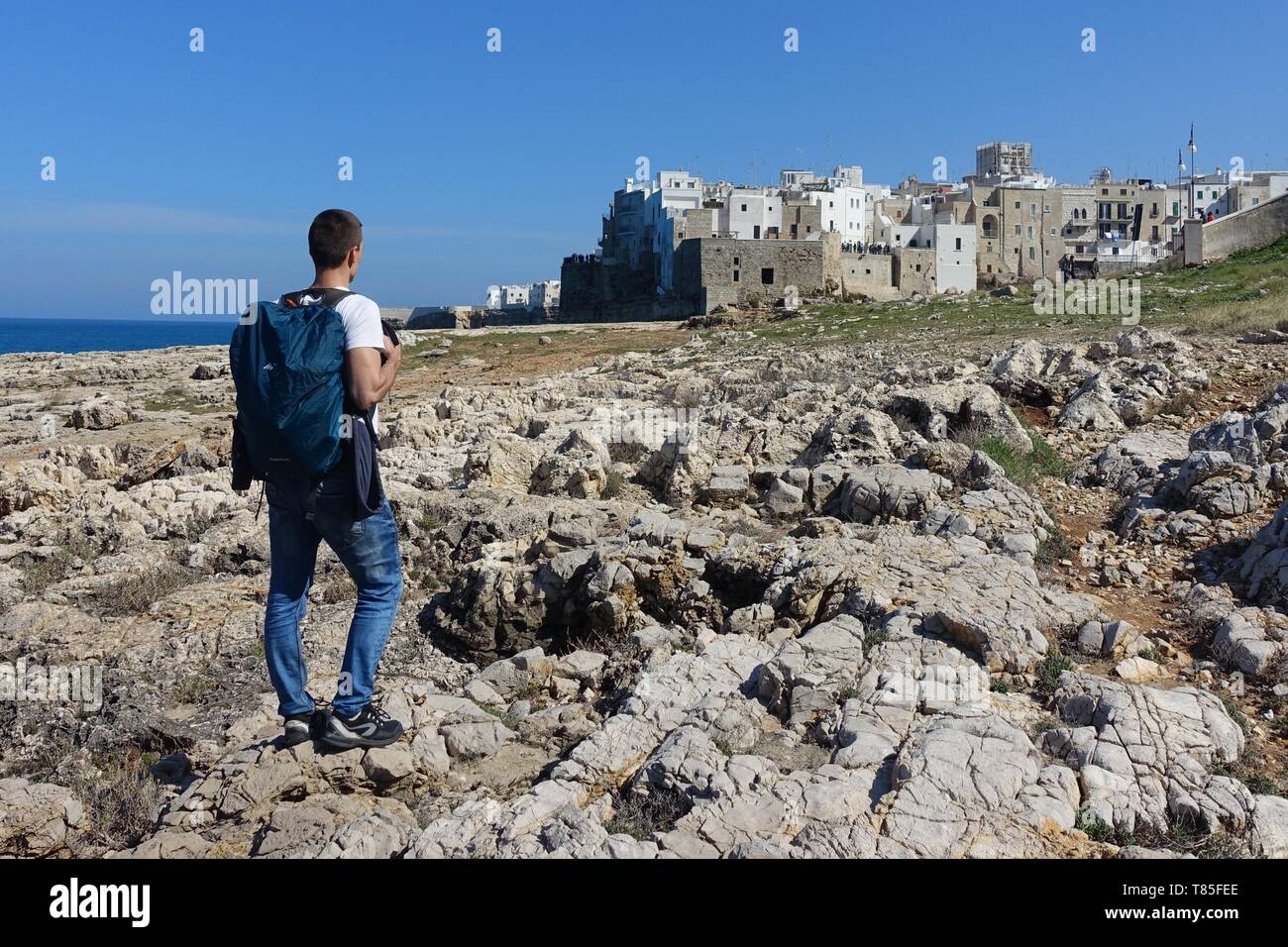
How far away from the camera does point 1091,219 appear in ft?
279

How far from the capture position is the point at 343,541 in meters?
4.03

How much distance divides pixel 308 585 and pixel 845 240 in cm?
7160

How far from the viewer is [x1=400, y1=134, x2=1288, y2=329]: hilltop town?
176 ft

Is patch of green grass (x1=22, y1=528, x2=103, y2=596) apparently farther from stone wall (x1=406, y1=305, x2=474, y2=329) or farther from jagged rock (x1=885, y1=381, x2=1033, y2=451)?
stone wall (x1=406, y1=305, x2=474, y2=329)

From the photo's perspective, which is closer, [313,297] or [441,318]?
[313,297]

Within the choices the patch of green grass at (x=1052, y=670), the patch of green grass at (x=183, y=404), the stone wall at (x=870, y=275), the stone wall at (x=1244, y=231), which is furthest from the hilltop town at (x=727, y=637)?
the stone wall at (x=870, y=275)

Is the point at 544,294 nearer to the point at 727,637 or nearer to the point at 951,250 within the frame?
the point at 951,250

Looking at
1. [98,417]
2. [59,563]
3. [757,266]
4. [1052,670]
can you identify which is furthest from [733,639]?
[757,266]

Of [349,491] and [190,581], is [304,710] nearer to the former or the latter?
[349,491]

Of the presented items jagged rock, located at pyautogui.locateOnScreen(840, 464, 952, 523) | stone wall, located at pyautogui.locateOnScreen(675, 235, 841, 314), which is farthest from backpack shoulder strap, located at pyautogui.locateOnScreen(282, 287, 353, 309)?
stone wall, located at pyautogui.locateOnScreen(675, 235, 841, 314)

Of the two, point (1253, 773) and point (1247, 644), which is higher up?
point (1247, 644)

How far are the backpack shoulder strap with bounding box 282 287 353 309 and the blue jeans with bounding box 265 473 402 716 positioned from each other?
2.33 feet

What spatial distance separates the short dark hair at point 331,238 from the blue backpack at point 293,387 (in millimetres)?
264
